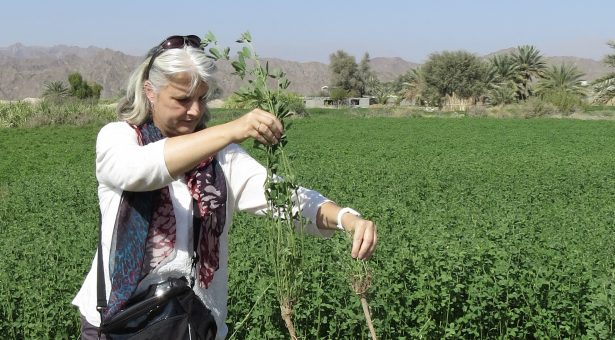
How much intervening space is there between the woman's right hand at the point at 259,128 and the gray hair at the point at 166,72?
0.35 metres

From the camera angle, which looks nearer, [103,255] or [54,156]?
[103,255]

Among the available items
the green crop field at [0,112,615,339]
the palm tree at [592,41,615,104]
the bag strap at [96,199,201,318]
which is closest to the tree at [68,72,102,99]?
the palm tree at [592,41,615,104]

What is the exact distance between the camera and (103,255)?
2471 millimetres

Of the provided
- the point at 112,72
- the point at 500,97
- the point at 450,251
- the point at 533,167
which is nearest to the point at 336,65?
the point at 500,97

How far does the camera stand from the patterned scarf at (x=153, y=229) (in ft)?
7.72

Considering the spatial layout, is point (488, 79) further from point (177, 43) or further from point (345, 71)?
point (177, 43)

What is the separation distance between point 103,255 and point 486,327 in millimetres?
3749

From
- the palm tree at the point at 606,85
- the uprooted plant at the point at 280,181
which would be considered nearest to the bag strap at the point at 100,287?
the uprooted plant at the point at 280,181

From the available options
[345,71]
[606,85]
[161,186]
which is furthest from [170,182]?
[345,71]

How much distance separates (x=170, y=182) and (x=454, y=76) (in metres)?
85.1

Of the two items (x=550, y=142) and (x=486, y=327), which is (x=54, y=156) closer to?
(x=550, y=142)

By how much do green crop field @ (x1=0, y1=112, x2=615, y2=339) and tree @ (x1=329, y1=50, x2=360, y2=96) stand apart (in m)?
98.8

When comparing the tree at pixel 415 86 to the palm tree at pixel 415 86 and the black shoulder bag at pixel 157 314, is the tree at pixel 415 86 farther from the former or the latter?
the black shoulder bag at pixel 157 314

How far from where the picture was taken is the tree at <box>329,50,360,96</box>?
114m
